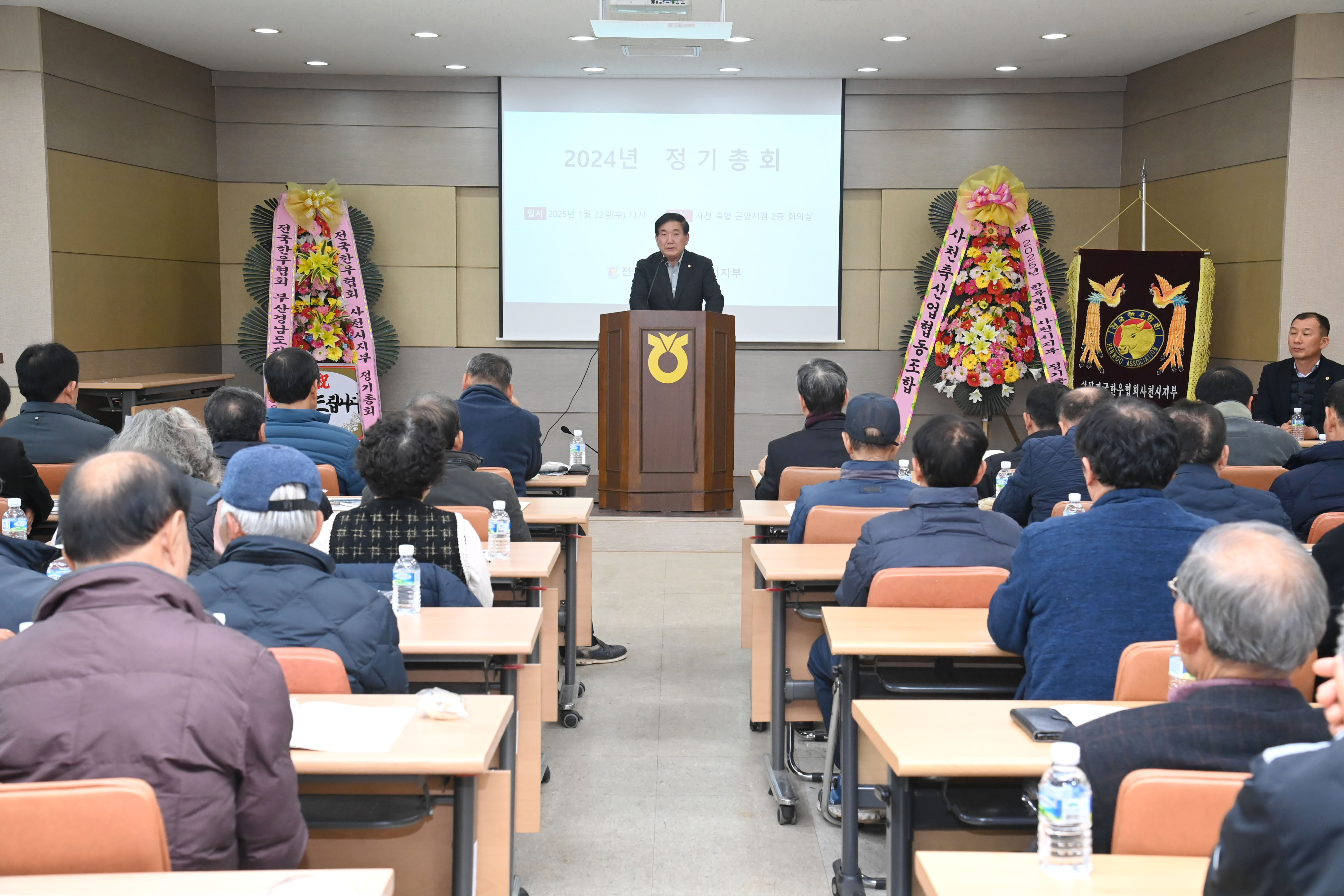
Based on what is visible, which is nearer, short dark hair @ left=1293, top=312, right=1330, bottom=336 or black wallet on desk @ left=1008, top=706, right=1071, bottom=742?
Answer: black wallet on desk @ left=1008, top=706, right=1071, bottom=742

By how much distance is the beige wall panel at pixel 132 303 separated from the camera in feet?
23.7

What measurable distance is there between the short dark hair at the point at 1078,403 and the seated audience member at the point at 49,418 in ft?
12.3

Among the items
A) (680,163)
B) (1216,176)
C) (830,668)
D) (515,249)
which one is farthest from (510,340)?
(830,668)

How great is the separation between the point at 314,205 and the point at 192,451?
17.7 feet

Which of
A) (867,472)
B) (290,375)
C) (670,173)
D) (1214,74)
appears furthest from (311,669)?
(1214,74)

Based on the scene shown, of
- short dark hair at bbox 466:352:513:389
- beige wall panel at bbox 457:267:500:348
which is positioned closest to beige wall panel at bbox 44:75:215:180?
beige wall panel at bbox 457:267:500:348

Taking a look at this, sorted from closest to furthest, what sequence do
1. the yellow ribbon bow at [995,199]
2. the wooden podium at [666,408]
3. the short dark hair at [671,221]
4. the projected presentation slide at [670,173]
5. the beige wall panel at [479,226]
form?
the wooden podium at [666,408] → the short dark hair at [671,221] → the yellow ribbon bow at [995,199] → the projected presentation slide at [670,173] → the beige wall panel at [479,226]

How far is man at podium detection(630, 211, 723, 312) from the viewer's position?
674 cm

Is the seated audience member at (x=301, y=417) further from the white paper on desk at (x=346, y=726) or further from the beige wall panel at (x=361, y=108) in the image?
the beige wall panel at (x=361, y=108)

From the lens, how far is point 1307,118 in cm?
689

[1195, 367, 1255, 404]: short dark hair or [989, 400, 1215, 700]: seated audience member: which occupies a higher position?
[1195, 367, 1255, 404]: short dark hair

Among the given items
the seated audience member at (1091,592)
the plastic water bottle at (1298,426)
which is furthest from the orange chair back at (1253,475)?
the seated audience member at (1091,592)

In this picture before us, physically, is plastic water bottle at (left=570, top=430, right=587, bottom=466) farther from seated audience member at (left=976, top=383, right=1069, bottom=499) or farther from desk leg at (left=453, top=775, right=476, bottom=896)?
desk leg at (left=453, top=775, right=476, bottom=896)

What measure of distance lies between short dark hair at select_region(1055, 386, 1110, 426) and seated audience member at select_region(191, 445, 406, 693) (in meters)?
2.78
